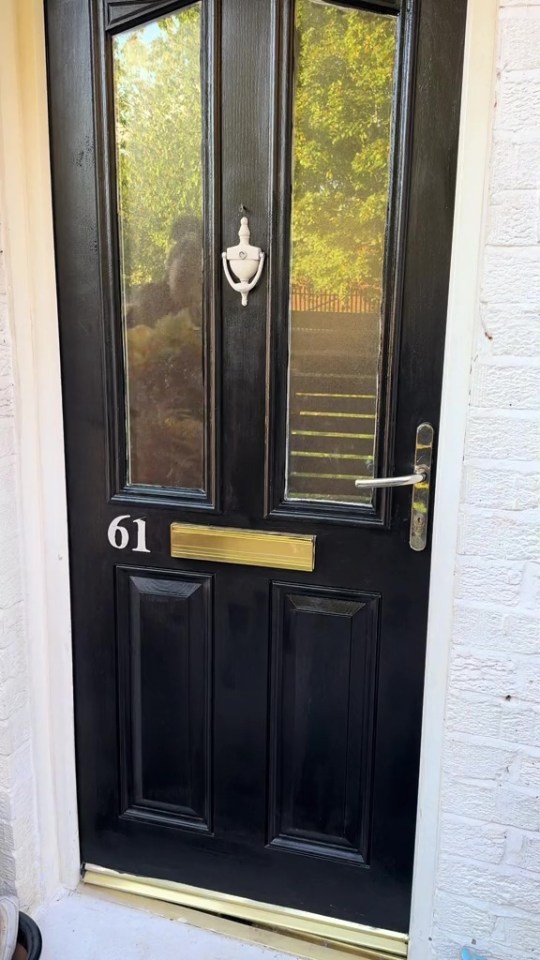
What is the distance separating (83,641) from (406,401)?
0.91 metres

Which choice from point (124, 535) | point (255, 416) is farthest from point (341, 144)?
point (124, 535)

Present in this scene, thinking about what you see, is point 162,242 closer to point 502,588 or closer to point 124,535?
point 124,535

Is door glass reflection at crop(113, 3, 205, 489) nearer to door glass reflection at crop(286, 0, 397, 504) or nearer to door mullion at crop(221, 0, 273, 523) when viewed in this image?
door mullion at crop(221, 0, 273, 523)

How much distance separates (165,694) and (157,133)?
1.20 metres

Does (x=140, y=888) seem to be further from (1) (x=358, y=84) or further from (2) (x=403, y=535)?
(1) (x=358, y=84)

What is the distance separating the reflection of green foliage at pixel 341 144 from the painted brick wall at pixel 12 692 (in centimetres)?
62

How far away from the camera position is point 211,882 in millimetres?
1601

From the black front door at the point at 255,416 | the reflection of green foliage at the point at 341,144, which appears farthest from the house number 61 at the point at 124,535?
the reflection of green foliage at the point at 341,144

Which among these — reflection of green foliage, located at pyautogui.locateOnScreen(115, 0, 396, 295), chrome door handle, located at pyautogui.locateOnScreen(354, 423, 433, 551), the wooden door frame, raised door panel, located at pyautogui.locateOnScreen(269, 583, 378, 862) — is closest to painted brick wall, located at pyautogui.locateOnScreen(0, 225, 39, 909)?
the wooden door frame

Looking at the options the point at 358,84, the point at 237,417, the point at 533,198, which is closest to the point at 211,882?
the point at 237,417

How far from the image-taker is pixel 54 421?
144 centimetres

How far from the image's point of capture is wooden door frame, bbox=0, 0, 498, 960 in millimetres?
1140

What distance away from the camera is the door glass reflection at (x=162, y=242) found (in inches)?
50.8

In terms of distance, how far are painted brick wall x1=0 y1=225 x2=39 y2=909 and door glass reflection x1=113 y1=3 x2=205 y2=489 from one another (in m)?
0.24
